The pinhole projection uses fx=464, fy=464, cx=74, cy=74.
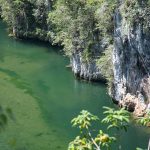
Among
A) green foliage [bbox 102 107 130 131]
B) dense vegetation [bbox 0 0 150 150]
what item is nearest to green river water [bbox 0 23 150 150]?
dense vegetation [bbox 0 0 150 150]

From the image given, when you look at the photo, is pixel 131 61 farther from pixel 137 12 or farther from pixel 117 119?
pixel 117 119

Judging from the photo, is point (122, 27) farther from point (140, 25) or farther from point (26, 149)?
Answer: point (26, 149)

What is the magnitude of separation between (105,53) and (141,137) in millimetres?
9080

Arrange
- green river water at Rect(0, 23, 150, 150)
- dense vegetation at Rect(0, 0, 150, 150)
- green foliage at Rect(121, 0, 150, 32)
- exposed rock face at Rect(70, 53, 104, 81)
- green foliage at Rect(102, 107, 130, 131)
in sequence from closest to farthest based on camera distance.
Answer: green foliage at Rect(102, 107, 130, 131) → green river water at Rect(0, 23, 150, 150) → green foliage at Rect(121, 0, 150, 32) → dense vegetation at Rect(0, 0, 150, 150) → exposed rock face at Rect(70, 53, 104, 81)

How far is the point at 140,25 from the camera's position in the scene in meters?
28.3

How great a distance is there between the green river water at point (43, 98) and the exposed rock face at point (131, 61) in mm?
1886

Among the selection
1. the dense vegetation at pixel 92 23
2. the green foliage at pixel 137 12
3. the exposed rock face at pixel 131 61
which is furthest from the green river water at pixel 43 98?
the green foliage at pixel 137 12

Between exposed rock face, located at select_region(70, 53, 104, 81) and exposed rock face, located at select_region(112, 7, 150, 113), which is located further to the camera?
exposed rock face, located at select_region(70, 53, 104, 81)

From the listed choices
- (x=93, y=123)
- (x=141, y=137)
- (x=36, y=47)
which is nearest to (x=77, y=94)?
(x=93, y=123)

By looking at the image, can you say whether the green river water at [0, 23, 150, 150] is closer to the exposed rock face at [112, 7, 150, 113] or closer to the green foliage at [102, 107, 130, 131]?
the exposed rock face at [112, 7, 150, 113]

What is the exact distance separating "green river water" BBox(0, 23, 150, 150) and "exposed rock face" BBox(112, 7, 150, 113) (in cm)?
189

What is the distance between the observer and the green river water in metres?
25.9

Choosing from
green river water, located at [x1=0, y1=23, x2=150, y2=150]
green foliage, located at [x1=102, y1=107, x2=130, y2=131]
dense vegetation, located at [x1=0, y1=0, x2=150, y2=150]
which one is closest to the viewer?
green foliage, located at [x1=102, y1=107, x2=130, y2=131]

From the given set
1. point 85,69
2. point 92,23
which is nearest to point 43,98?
point 85,69
